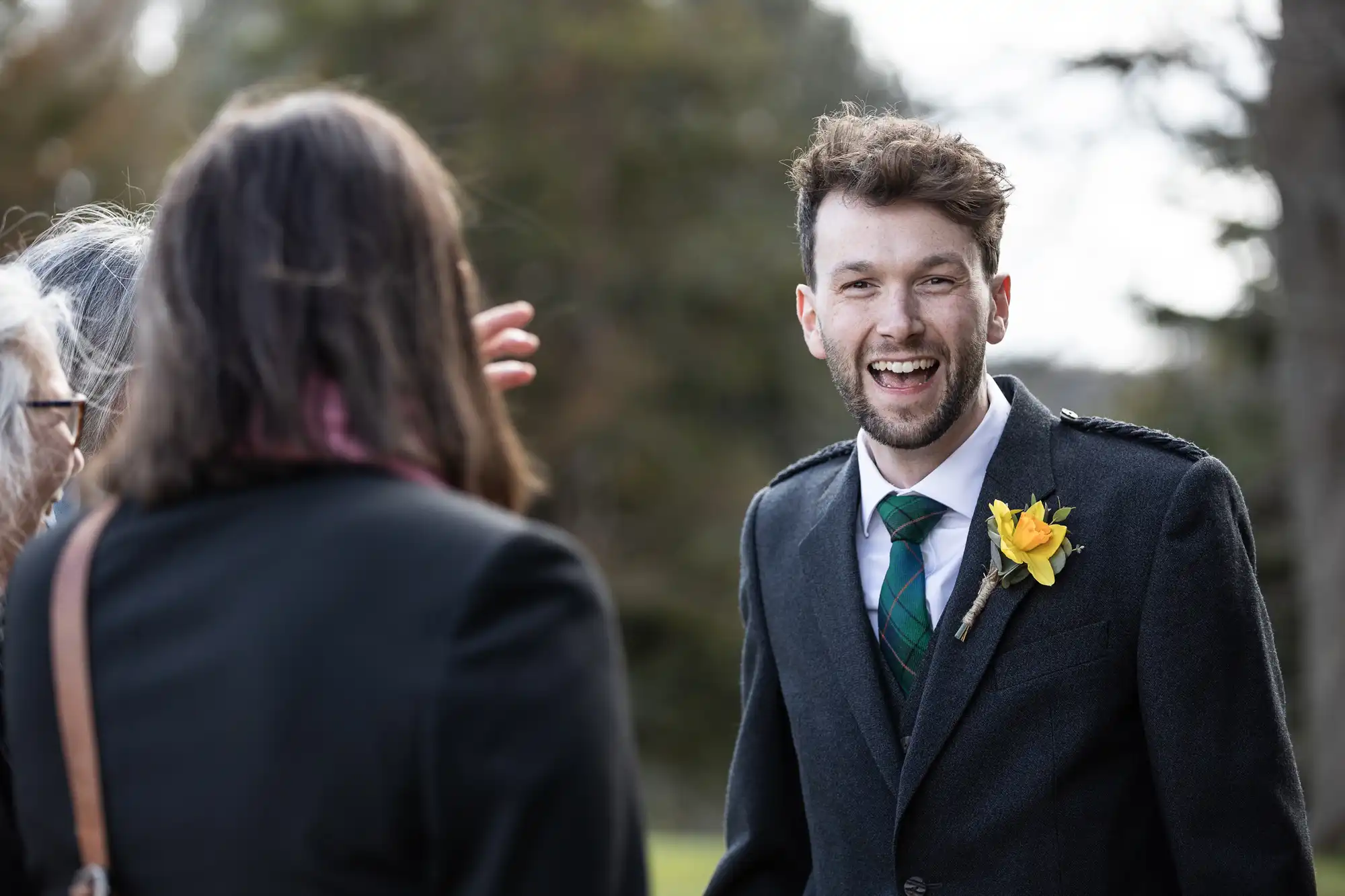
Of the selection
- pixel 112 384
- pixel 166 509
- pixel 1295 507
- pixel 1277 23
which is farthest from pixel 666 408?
pixel 166 509

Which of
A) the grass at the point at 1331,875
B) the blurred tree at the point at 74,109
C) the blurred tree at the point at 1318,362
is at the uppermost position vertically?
the blurred tree at the point at 74,109

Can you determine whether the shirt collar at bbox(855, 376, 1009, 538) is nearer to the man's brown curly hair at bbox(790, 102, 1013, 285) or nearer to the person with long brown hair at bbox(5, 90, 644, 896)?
the man's brown curly hair at bbox(790, 102, 1013, 285)

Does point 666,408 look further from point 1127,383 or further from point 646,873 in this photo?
point 646,873

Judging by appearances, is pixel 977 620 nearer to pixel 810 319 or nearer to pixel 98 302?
pixel 810 319

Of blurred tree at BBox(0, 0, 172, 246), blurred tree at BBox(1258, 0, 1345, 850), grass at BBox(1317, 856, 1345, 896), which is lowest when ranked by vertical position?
grass at BBox(1317, 856, 1345, 896)

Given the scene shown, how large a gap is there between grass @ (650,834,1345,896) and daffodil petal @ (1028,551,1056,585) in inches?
234

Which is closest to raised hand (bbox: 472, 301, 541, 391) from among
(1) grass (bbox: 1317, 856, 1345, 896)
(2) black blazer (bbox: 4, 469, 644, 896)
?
(2) black blazer (bbox: 4, 469, 644, 896)

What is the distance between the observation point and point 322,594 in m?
1.68

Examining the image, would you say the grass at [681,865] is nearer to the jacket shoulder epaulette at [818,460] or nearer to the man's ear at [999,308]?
the jacket shoulder epaulette at [818,460]

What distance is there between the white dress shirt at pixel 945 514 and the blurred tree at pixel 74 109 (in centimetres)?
1345

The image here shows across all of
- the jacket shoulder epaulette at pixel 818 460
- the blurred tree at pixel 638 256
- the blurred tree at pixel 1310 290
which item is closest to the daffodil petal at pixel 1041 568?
the jacket shoulder epaulette at pixel 818 460

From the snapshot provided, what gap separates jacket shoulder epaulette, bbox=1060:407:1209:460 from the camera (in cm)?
281

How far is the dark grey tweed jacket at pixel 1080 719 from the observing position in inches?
103

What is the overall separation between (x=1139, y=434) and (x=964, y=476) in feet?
1.17
